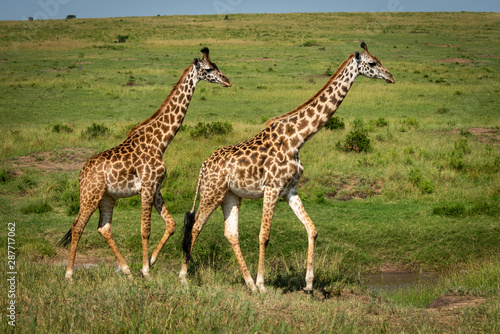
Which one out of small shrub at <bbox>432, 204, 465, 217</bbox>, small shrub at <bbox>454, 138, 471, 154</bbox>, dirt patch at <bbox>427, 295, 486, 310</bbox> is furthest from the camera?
small shrub at <bbox>454, 138, 471, 154</bbox>

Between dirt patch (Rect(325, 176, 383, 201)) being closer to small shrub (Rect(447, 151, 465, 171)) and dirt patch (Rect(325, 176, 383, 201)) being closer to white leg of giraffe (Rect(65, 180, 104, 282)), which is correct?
small shrub (Rect(447, 151, 465, 171))

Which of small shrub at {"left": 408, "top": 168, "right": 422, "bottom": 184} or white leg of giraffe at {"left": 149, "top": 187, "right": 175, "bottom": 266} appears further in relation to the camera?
small shrub at {"left": 408, "top": 168, "right": 422, "bottom": 184}

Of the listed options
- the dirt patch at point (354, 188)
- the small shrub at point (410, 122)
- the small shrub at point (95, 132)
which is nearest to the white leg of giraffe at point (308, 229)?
the dirt patch at point (354, 188)

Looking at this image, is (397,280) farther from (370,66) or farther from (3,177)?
(3,177)

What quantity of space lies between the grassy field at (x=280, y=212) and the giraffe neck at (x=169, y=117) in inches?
67.7

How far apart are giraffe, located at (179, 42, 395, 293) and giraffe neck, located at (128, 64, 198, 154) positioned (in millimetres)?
667

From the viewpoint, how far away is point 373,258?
8.89 m

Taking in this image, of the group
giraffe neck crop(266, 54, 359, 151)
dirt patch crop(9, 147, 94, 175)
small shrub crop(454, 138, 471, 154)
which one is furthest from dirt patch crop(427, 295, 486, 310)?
dirt patch crop(9, 147, 94, 175)

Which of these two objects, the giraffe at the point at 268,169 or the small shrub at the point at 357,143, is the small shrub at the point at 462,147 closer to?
the small shrub at the point at 357,143

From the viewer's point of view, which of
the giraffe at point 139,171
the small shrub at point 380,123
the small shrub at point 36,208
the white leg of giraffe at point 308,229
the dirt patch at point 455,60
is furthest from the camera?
the dirt patch at point 455,60

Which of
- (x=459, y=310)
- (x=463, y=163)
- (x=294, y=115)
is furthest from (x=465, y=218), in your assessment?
(x=294, y=115)

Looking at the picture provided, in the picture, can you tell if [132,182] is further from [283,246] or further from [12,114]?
[12,114]

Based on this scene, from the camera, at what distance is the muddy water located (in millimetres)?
8133

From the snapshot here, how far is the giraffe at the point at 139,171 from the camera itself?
6555 millimetres
